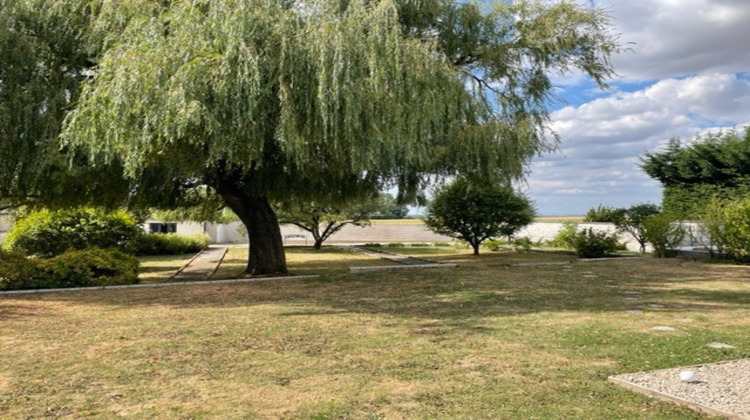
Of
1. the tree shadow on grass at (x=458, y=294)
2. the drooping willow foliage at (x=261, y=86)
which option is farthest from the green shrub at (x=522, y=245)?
the drooping willow foliage at (x=261, y=86)

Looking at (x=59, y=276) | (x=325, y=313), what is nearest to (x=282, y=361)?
(x=325, y=313)

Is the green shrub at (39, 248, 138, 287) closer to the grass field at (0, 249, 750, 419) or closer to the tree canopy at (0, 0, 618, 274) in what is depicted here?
the grass field at (0, 249, 750, 419)

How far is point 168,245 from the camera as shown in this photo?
20625 millimetres

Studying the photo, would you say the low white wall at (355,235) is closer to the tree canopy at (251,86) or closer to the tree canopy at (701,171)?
the tree canopy at (701,171)

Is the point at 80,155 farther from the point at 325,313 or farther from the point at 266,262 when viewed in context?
the point at 325,313

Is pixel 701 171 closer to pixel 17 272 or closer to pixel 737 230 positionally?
pixel 737 230

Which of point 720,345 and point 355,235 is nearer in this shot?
point 720,345

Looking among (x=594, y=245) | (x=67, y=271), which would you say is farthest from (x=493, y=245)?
(x=67, y=271)

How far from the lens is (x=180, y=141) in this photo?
7.40 metres

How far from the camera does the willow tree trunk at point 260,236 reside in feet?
36.4

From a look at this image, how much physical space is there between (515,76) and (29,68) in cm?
955

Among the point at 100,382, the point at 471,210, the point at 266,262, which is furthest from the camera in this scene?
the point at 471,210

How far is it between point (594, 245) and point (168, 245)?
52.3 ft

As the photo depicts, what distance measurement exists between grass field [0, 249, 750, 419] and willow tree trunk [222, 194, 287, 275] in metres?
2.73
